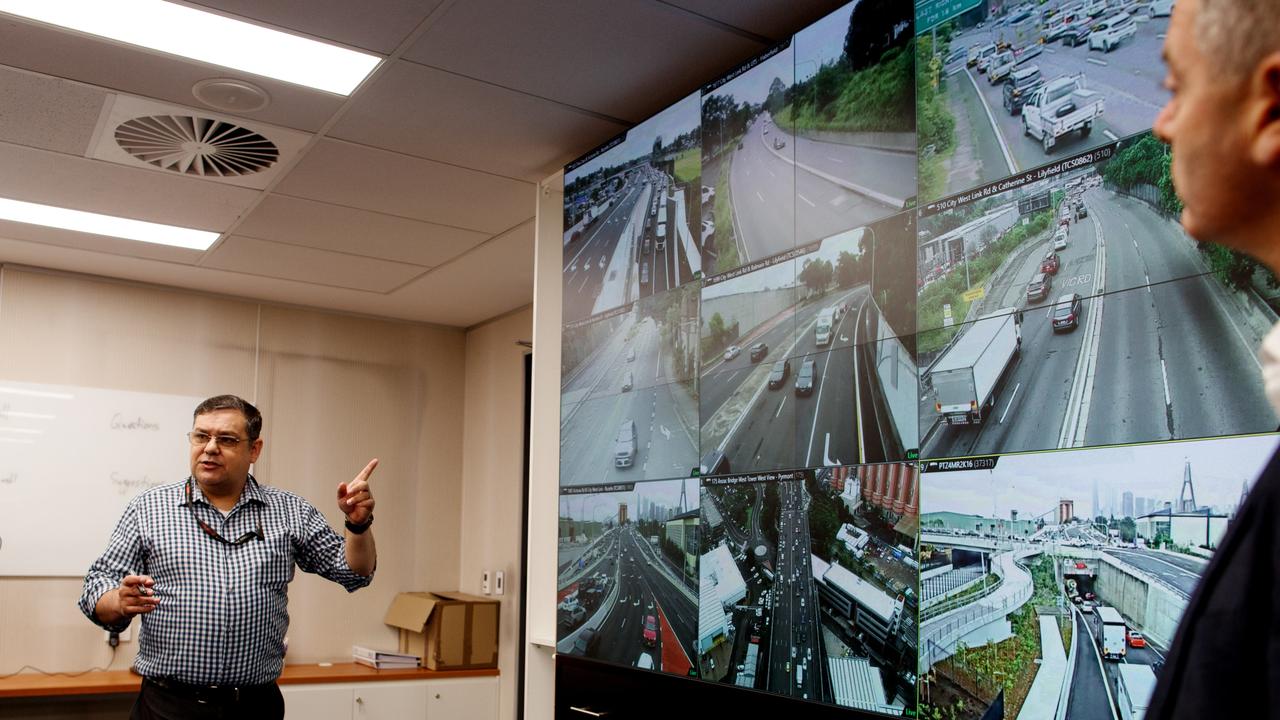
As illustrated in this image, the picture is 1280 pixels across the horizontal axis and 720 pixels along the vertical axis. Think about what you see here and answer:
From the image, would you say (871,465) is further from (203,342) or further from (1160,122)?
(203,342)

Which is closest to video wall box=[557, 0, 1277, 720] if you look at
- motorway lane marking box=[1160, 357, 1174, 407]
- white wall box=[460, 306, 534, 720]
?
motorway lane marking box=[1160, 357, 1174, 407]

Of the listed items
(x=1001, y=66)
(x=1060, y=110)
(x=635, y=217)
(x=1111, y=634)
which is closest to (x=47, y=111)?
(x=635, y=217)

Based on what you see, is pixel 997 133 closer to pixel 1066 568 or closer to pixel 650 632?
pixel 1066 568

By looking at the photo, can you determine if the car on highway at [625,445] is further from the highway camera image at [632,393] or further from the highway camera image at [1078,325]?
the highway camera image at [1078,325]

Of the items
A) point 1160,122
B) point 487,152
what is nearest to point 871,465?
point 1160,122

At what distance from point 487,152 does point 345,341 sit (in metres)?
2.53

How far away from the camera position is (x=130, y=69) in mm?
2744

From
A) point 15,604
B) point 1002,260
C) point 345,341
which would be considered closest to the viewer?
point 1002,260

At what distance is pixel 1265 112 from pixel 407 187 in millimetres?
3226

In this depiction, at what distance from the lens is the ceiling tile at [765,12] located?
7.89 ft

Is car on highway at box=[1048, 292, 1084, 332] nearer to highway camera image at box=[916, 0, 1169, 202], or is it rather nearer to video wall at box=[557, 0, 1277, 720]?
video wall at box=[557, 0, 1277, 720]

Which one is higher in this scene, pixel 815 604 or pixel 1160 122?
pixel 1160 122

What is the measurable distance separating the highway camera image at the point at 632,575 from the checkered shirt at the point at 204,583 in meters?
0.82

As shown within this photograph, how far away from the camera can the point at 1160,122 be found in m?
0.63
